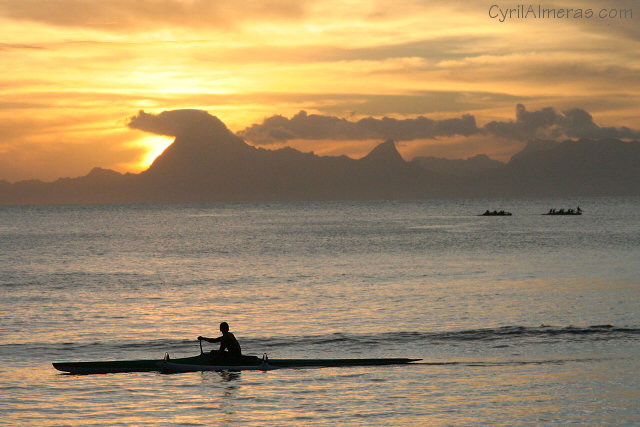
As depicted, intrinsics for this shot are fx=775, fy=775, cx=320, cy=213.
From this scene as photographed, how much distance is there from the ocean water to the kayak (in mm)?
329

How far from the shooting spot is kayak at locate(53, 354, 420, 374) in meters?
25.7

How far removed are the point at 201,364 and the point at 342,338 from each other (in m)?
7.80

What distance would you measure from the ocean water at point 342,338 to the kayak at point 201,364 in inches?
12.9

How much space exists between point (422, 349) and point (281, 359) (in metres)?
6.12

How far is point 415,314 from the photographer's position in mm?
38000

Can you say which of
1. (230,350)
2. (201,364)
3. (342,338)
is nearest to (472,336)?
(342,338)

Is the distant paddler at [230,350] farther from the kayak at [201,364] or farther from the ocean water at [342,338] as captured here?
the ocean water at [342,338]

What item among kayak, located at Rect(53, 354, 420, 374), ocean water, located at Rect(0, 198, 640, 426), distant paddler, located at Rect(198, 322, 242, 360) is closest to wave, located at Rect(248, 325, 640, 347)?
ocean water, located at Rect(0, 198, 640, 426)

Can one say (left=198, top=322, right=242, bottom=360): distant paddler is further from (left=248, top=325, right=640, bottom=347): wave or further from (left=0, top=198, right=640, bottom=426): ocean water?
(left=248, top=325, right=640, bottom=347): wave

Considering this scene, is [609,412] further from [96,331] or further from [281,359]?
[96,331]

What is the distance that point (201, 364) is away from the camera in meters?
26.2

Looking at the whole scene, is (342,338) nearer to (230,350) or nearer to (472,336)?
(472,336)

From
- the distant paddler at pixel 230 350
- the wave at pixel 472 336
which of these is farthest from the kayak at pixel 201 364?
the wave at pixel 472 336

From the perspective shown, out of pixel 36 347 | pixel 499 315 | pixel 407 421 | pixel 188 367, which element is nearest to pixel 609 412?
pixel 407 421
